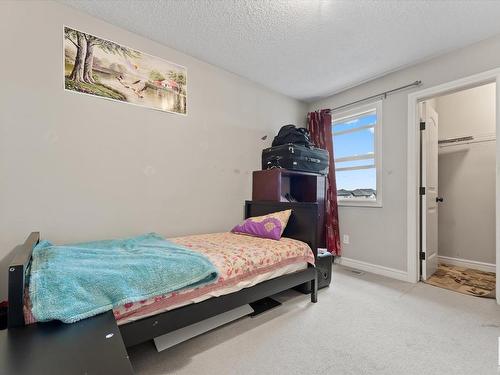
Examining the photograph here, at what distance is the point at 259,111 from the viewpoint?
3.06 m

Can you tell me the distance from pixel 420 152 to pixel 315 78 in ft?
4.79

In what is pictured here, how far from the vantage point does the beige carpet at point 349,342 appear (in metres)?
1.28

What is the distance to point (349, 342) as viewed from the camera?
59.2 inches

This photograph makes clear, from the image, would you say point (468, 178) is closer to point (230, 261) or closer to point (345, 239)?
point (345, 239)

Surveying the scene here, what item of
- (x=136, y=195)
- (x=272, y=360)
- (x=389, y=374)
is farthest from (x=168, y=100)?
(x=389, y=374)

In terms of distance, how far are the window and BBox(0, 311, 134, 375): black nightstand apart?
115 inches

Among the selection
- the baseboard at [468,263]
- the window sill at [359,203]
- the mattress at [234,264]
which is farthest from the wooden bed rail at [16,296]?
the baseboard at [468,263]

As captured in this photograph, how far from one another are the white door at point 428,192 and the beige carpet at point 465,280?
0.11m

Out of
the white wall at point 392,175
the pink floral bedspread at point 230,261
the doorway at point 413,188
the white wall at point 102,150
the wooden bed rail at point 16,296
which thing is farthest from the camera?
the doorway at point 413,188

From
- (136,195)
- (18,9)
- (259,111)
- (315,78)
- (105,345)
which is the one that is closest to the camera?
(105,345)

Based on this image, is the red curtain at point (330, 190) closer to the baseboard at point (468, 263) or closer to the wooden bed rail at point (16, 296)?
the baseboard at point (468, 263)

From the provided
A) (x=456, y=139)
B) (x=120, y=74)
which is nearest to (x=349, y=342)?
(x=120, y=74)

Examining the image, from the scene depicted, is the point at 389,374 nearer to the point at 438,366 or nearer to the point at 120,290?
the point at 438,366

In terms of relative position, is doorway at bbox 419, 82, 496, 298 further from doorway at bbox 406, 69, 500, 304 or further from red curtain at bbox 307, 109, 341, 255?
red curtain at bbox 307, 109, 341, 255
